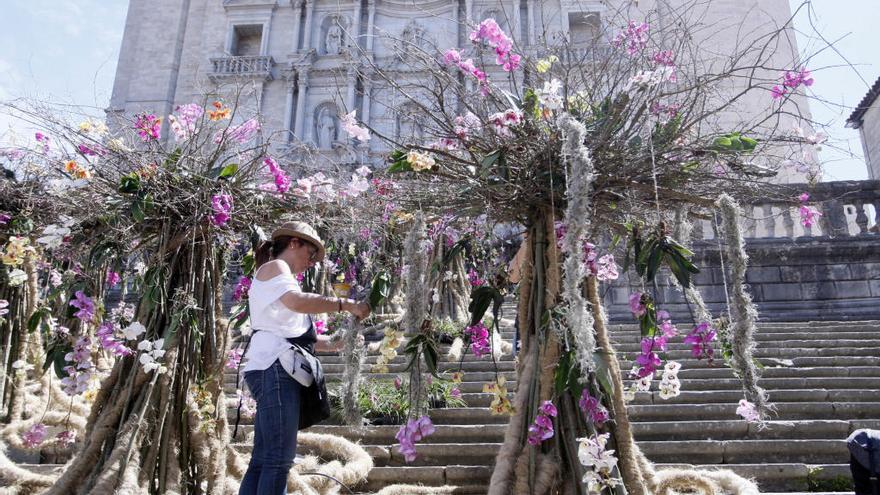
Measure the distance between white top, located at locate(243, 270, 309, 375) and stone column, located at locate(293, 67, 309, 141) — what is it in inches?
770

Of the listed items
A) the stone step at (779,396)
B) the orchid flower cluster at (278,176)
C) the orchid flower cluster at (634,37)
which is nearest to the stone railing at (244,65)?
the stone step at (779,396)

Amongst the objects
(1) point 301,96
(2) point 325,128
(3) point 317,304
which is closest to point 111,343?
(3) point 317,304

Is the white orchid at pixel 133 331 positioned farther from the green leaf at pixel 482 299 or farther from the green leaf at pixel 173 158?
the green leaf at pixel 482 299

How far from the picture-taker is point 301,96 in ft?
72.1

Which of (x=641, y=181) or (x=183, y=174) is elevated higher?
(x=183, y=174)

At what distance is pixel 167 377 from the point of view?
328 centimetres

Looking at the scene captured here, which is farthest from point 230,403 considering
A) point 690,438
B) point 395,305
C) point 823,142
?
point 395,305

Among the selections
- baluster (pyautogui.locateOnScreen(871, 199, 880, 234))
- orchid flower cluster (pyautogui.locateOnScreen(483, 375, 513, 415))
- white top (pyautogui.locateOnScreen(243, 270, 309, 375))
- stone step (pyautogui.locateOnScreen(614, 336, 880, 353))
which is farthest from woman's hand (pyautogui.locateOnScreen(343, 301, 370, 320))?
baluster (pyautogui.locateOnScreen(871, 199, 880, 234))

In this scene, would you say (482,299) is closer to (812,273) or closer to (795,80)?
(795,80)

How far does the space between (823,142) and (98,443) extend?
12.4 feet

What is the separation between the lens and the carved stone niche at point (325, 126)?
851 inches

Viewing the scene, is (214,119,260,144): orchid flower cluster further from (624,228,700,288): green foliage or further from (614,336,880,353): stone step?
(614,336,880,353): stone step

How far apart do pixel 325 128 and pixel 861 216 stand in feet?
53.5

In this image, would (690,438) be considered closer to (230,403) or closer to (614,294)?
(230,403)
